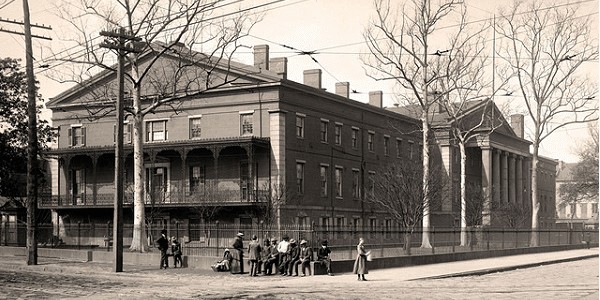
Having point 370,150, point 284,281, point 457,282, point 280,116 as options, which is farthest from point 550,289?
point 370,150

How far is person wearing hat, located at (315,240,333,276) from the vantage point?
1064 inches

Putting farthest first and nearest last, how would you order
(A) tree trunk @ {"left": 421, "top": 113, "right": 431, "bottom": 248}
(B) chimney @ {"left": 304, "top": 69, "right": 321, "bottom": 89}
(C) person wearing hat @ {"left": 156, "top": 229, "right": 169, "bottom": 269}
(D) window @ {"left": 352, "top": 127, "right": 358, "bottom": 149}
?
(B) chimney @ {"left": 304, "top": 69, "right": 321, "bottom": 89} < (D) window @ {"left": 352, "top": 127, "right": 358, "bottom": 149} < (A) tree trunk @ {"left": 421, "top": 113, "right": 431, "bottom": 248} < (C) person wearing hat @ {"left": 156, "top": 229, "right": 169, "bottom": 269}

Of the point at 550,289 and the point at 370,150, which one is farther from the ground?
the point at 370,150

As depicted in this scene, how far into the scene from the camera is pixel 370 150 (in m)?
57.0

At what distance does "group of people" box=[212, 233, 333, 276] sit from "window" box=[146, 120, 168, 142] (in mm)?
23335

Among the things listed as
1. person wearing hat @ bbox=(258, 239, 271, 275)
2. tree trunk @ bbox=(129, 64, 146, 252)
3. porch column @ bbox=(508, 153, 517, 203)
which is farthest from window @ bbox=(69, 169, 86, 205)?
porch column @ bbox=(508, 153, 517, 203)

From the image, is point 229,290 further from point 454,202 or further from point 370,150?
point 454,202

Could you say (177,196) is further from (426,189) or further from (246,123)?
(426,189)

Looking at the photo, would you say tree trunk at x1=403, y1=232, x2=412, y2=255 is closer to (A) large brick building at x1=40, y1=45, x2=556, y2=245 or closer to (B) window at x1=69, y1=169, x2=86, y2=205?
(A) large brick building at x1=40, y1=45, x2=556, y2=245

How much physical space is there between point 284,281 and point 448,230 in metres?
15.7

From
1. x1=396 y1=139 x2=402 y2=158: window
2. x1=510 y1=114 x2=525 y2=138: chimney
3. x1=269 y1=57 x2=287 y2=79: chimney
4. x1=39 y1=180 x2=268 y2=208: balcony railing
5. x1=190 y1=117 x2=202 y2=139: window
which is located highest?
x1=269 y1=57 x2=287 y2=79: chimney

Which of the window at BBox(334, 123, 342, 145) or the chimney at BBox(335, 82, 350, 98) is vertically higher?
the chimney at BBox(335, 82, 350, 98)

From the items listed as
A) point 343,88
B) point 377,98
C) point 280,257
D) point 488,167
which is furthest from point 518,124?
point 280,257

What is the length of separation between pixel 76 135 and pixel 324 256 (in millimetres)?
31974
